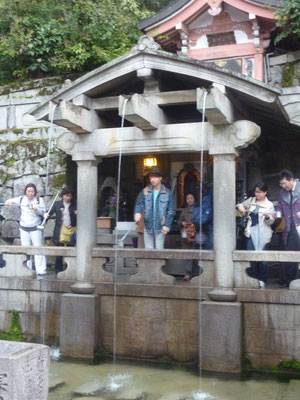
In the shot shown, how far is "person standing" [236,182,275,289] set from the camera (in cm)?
830

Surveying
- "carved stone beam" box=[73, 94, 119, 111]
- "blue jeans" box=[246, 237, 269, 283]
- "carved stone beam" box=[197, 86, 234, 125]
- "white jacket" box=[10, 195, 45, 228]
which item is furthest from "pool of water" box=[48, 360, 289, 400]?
"carved stone beam" box=[73, 94, 119, 111]

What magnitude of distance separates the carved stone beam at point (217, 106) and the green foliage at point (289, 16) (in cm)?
426

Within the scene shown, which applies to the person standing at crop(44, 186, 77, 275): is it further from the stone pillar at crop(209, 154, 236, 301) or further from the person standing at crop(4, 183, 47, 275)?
the stone pillar at crop(209, 154, 236, 301)

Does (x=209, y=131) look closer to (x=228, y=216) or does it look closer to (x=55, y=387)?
(x=228, y=216)

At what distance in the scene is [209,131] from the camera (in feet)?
26.3

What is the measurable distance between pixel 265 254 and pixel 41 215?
4555 mm

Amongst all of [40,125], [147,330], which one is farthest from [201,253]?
[40,125]

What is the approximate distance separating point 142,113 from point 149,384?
4.14 metres

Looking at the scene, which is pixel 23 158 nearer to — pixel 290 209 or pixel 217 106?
pixel 217 106

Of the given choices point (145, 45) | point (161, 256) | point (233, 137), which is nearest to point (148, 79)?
point (145, 45)

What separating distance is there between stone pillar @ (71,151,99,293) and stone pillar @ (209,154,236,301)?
7.40 ft

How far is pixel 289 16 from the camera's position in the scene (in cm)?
1098

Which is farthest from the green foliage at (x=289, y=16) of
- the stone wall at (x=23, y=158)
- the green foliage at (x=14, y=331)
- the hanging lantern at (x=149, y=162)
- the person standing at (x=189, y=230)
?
the green foliage at (x=14, y=331)

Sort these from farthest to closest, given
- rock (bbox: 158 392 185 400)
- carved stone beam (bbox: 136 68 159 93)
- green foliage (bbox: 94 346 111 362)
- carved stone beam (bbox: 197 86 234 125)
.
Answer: green foliage (bbox: 94 346 111 362)
carved stone beam (bbox: 136 68 159 93)
carved stone beam (bbox: 197 86 234 125)
rock (bbox: 158 392 185 400)
